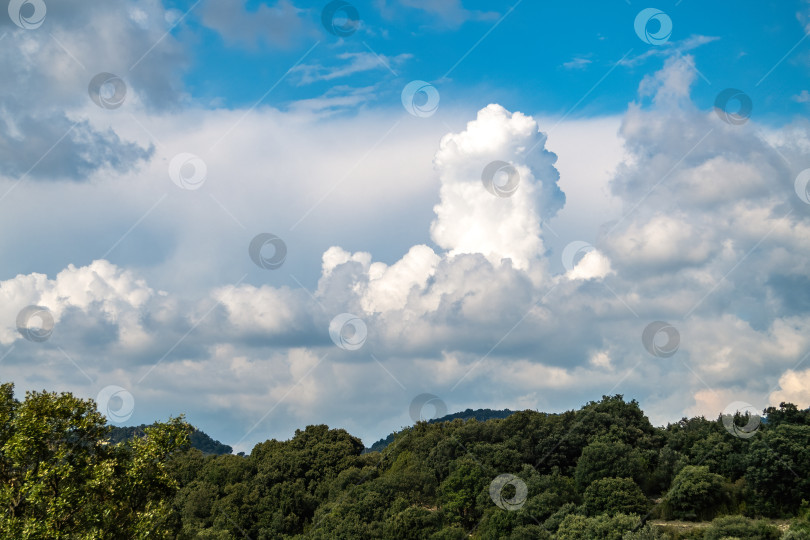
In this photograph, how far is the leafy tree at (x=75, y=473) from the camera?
2322 centimetres

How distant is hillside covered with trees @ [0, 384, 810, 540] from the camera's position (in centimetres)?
2458

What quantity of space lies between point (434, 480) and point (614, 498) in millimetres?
22128

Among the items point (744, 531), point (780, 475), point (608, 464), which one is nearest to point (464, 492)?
point (608, 464)

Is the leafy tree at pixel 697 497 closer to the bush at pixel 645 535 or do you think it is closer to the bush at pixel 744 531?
the bush at pixel 744 531

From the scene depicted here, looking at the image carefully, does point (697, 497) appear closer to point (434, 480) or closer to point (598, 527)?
point (598, 527)

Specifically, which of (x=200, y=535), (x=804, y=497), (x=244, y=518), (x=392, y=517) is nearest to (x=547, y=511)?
(x=392, y=517)

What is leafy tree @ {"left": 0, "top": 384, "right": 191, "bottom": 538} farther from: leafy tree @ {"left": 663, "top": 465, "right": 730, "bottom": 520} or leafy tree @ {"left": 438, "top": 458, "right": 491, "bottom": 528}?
leafy tree @ {"left": 663, "top": 465, "right": 730, "bottom": 520}

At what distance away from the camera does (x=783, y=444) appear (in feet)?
165

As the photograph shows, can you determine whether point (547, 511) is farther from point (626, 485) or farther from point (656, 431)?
point (656, 431)

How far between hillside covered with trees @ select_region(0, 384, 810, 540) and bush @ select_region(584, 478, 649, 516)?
0.10 metres

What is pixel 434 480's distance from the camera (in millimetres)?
67500

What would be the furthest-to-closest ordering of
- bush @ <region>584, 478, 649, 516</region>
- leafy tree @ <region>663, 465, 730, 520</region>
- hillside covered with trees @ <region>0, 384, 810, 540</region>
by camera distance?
leafy tree @ <region>663, 465, 730, 520</region>, bush @ <region>584, 478, 649, 516</region>, hillside covered with trees @ <region>0, 384, 810, 540</region>

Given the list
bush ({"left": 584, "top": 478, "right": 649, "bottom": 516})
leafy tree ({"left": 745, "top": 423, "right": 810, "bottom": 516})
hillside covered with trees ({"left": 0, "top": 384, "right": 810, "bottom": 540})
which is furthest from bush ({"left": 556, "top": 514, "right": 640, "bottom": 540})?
leafy tree ({"left": 745, "top": 423, "right": 810, "bottom": 516})

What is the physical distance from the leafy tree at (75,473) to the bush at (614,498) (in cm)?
3304
